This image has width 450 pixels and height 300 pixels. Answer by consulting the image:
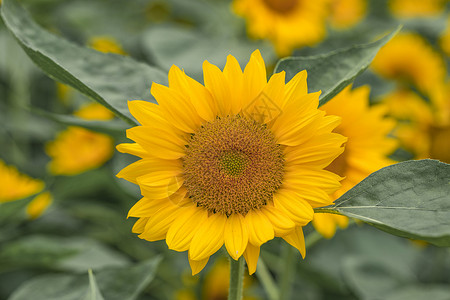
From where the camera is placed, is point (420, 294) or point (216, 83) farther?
point (420, 294)

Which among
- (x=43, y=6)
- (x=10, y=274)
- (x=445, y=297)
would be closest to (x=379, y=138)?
(x=445, y=297)

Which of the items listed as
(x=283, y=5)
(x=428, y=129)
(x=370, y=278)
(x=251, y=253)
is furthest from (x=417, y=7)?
(x=251, y=253)

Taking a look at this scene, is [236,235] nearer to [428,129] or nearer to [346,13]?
[428,129]

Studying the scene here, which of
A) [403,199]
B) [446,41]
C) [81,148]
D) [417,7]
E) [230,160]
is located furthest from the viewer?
[417,7]

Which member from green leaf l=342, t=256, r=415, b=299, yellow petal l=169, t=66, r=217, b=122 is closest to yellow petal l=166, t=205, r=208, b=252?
yellow petal l=169, t=66, r=217, b=122

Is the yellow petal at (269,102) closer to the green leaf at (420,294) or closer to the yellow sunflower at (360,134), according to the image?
the yellow sunflower at (360,134)

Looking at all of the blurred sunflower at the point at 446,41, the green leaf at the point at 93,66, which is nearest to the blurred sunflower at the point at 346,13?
the blurred sunflower at the point at 446,41

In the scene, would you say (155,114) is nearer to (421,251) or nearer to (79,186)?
(79,186)

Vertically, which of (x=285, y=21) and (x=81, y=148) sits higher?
(x=285, y=21)
